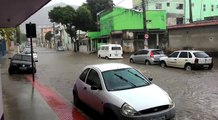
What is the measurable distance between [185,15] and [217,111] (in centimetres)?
5563

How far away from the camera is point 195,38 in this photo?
3128 cm

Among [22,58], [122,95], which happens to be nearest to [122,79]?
[122,95]

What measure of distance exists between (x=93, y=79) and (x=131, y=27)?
42.9 m

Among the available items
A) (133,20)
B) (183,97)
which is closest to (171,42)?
(133,20)

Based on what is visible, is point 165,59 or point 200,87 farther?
point 165,59

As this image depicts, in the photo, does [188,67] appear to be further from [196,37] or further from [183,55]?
[196,37]

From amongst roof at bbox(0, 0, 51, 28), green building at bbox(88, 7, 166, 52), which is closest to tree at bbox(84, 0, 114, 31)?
green building at bbox(88, 7, 166, 52)

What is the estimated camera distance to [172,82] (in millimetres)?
16000

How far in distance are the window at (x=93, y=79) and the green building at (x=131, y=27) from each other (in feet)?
114

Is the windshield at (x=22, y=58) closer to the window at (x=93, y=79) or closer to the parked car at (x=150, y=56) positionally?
the parked car at (x=150, y=56)

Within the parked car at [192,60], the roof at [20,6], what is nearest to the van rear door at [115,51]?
the parked car at [192,60]

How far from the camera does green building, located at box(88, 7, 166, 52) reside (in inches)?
1779

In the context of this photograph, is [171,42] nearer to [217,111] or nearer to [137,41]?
[137,41]

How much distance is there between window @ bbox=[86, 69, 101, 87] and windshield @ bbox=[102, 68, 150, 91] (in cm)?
25
